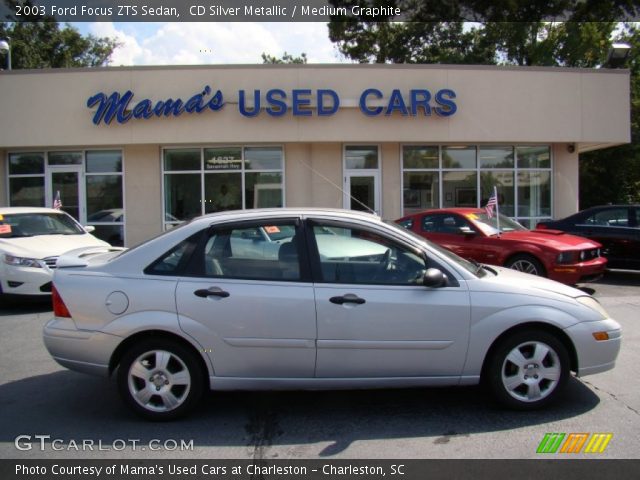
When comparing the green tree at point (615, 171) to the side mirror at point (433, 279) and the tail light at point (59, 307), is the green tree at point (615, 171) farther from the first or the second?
the tail light at point (59, 307)

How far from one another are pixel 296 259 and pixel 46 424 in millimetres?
2310

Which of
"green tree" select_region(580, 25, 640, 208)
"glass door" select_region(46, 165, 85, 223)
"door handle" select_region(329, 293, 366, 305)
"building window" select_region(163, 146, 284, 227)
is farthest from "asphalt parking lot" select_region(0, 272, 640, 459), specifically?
"green tree" select_region(580, 25, 640, 208)

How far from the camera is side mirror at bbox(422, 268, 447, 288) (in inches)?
168

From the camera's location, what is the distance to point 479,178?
16.4 meters

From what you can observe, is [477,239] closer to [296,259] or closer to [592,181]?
[296,259]

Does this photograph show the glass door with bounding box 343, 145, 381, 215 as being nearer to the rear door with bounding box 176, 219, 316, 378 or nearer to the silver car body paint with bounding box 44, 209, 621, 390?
the silver car body paint with bounding box 44, 209, 621, 390

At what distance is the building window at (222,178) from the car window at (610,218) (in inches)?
313

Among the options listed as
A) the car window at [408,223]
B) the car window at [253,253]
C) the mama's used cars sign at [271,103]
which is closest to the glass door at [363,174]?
the mama's used cars sign at [271,103]

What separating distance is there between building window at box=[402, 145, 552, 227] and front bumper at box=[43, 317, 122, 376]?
12562mm

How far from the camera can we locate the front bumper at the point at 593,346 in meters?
→ 4.44
